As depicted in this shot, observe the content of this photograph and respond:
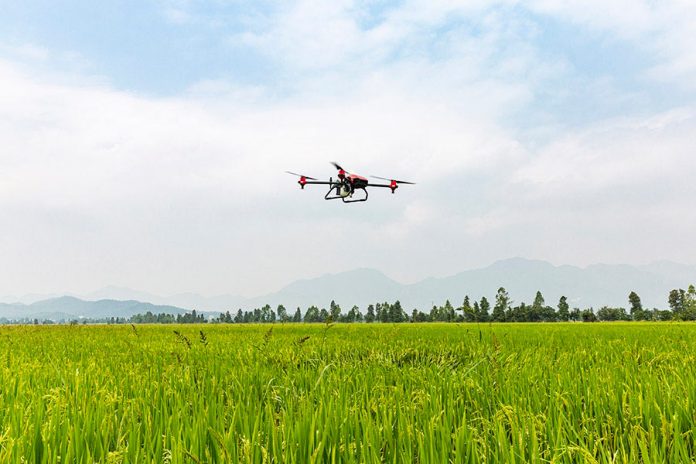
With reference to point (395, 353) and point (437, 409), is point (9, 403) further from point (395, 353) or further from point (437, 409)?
point (395, 353)

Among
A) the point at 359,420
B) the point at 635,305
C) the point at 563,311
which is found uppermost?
the point at 359,420

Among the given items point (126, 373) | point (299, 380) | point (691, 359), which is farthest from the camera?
point (691, 359)

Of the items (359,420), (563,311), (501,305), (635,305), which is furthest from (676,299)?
(359,420)

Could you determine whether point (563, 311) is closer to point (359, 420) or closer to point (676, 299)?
point (676, 299)

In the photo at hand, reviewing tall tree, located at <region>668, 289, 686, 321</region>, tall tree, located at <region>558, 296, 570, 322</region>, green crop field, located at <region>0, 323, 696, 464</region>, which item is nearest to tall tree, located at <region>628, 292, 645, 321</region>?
tall tree, located at <region>668, 289, 686, 321</region>

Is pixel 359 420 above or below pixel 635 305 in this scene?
above

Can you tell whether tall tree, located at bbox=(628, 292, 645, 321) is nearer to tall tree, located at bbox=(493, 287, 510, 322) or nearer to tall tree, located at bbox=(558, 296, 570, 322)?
tall tree, located at bbox=(558, 296, 570, 322)

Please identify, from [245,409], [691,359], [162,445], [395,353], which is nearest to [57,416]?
[162,445]

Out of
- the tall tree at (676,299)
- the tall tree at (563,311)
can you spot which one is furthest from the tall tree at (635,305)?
the tall tree at (563,311)

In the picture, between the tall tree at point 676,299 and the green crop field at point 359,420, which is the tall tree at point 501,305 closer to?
the tall tree at point 676,299

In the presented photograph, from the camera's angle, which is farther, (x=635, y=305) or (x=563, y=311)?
(x=635, y=305)

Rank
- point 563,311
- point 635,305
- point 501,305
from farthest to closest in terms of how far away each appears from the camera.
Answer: point 635,305 < point 563,311 < point 501,305
